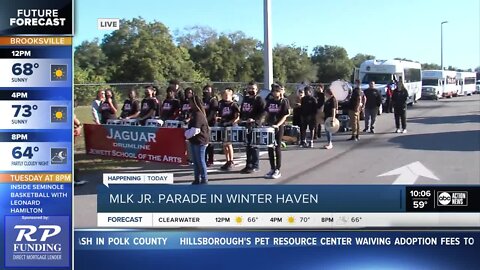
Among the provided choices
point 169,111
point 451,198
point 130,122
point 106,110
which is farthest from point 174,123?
point 451,198

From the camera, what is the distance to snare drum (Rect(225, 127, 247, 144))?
498 centimetres

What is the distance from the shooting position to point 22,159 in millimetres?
2139

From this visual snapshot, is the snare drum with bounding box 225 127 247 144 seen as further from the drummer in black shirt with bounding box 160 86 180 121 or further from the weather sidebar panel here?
the weather sidebar panel

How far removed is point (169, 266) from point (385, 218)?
93 centimetres

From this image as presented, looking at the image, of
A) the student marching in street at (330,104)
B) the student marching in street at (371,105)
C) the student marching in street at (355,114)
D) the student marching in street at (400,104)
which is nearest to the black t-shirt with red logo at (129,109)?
the student marching in street at (330,104)

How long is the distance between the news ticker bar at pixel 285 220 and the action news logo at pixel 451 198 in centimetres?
5

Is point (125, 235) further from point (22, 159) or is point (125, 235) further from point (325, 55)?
point (325, 55)

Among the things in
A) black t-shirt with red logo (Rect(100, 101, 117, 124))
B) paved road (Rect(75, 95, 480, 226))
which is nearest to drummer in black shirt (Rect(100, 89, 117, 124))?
black t-shirt with red logo (Rect(100, 101, 117, 124))

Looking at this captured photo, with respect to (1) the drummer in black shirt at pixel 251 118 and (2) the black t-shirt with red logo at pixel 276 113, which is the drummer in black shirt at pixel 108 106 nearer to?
(1) the drummer in black shirt at pixel 251 118

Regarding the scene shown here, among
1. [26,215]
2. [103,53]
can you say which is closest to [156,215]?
[26,215]

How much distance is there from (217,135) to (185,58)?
2.84 m

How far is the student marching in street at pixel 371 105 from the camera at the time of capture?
356 inches

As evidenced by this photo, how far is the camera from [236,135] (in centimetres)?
513

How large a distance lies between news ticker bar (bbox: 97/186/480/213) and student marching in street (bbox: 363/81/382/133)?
6.42 meters
